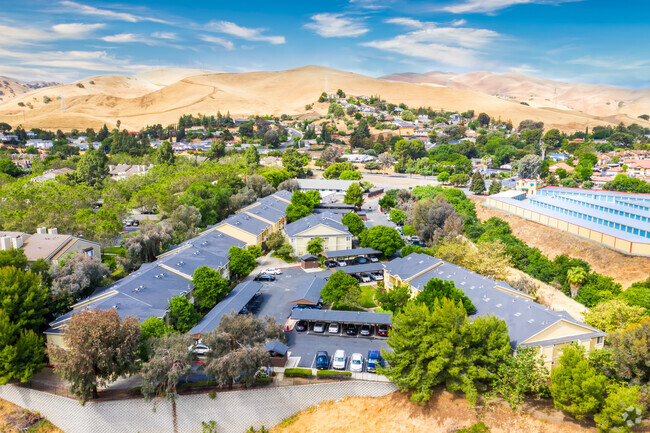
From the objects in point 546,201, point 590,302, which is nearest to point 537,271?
point 590,302

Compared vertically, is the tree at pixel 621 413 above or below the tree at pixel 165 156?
below

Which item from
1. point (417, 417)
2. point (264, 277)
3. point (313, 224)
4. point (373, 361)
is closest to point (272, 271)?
point (264, 277)

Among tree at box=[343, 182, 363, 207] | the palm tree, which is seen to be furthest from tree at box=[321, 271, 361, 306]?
tree at box=[343, 182, 363, 207]

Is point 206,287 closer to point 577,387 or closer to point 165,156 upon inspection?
point 577,387

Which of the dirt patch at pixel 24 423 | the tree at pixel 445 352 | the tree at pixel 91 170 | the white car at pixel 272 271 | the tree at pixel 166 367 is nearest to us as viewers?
the tree at pixel 166 367

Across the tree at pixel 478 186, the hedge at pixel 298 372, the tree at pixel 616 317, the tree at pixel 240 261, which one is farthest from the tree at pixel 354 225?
the tree at pixel 478 186

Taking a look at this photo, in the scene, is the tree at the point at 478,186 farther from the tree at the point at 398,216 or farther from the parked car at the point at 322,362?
the parked car at the point at 322,362

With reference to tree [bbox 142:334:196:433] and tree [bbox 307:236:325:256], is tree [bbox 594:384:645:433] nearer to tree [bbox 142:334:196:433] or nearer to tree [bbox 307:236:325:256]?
tree [bbox 142:334:196:433]
